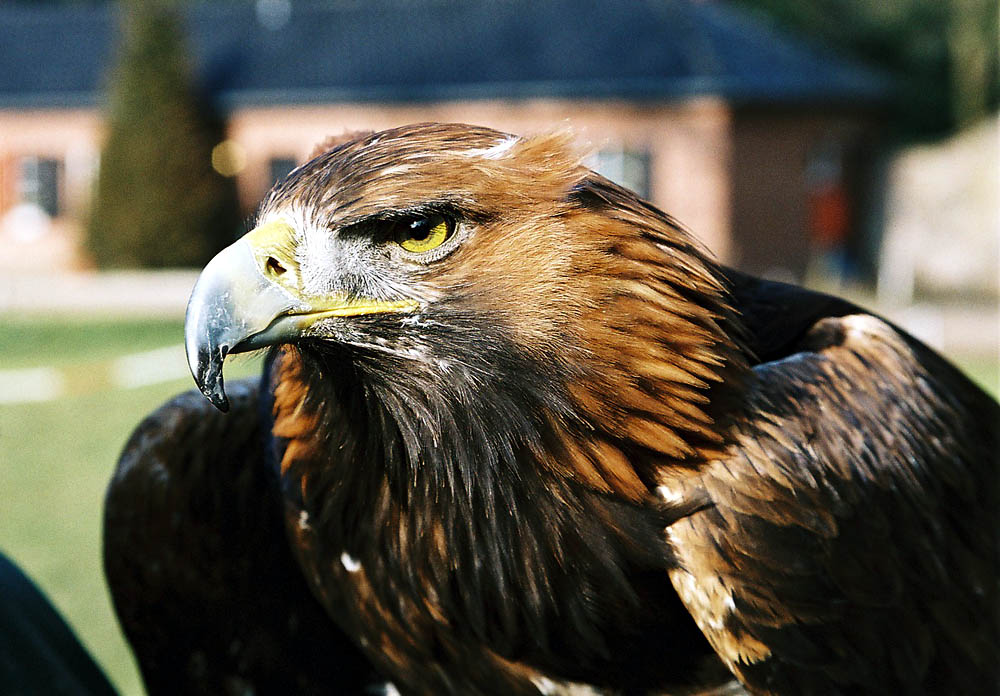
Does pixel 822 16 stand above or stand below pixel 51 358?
above

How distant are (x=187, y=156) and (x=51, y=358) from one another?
9.97 metres

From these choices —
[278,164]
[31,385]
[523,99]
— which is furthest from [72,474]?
[278,164]

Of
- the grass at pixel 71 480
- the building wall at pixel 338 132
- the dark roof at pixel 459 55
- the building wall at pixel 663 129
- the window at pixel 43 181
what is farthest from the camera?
the window at pixel 43 181

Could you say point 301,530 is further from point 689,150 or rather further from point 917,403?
point 689,150

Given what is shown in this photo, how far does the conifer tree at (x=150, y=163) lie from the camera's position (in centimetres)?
2248

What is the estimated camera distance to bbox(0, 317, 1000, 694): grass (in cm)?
580

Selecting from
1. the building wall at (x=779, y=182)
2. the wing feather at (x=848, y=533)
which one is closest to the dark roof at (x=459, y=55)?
the building wall at (x=779, y=182)

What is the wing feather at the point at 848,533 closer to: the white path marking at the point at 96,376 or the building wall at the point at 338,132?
the white path marking at the point at 96,376

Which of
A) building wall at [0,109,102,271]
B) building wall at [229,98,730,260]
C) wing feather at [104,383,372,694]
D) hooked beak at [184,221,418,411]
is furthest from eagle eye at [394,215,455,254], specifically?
building wall at [0,109,102,271]

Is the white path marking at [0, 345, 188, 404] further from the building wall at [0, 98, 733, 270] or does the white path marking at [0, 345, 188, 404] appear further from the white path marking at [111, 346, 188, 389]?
the building wall at [0, 98, 733, 270]

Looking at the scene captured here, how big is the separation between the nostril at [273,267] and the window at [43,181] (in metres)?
26.5

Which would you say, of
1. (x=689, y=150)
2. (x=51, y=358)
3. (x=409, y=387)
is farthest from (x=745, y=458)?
(x=689, y=150)

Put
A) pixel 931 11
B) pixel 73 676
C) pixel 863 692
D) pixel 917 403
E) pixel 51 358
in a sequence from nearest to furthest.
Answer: pixel 863 692
pixel 917 403
pixel 73 676
pixel 51 358
pixel 931 11

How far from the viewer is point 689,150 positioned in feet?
76.2
